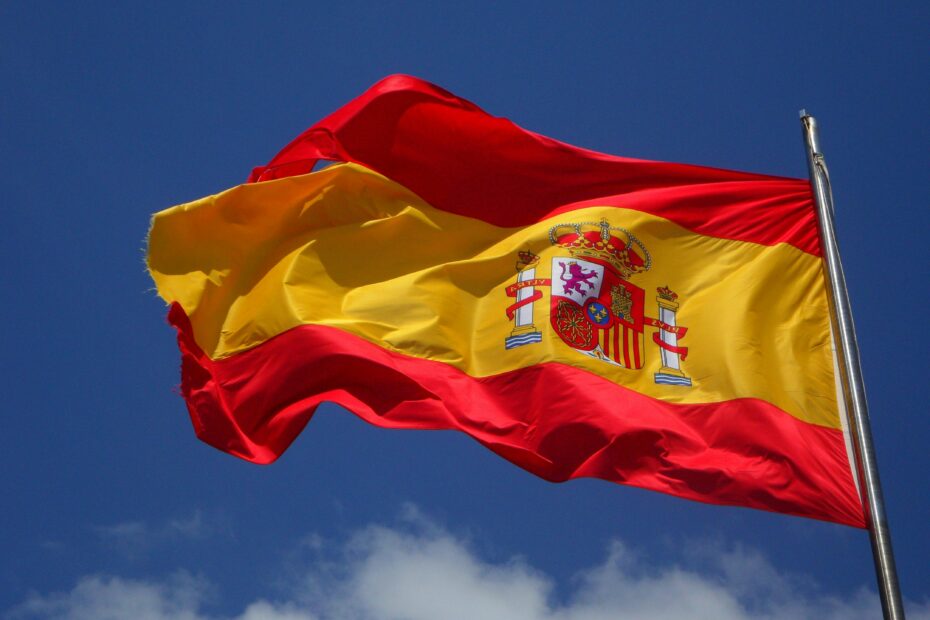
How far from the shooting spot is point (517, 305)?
1630cm

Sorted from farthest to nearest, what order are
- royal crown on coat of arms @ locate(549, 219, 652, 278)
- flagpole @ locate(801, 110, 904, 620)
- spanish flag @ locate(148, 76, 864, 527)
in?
royal crown on coat of arms @ locate(549, 219, 652, 278), spanish flag @ locate(148, 76, 864, 527), flagpole @ locate(801, 110, 904, 620)

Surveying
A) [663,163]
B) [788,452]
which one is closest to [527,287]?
[663,163]

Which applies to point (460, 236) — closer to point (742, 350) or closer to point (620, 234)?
point (620, 234)

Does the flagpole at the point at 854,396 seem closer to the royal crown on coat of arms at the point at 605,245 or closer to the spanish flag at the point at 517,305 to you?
the spanish flag at the point at 517,305

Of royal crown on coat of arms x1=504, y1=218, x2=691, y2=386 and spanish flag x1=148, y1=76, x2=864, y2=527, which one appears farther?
royal crown on coat of arms x1=504, y1=218, x2=691, y2=386

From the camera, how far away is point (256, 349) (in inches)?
641

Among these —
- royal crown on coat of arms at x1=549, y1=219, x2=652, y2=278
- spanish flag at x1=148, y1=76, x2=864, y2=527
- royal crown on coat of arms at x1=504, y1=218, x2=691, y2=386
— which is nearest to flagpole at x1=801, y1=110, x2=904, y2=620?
spanish flag at x1=148, y1=76, x2=864, y2=527

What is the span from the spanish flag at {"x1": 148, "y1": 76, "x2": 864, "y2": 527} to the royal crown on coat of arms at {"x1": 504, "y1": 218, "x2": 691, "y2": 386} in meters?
0.03

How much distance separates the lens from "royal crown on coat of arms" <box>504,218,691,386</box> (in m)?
15.6

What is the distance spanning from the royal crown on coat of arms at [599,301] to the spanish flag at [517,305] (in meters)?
0.03

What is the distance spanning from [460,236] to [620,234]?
202cm

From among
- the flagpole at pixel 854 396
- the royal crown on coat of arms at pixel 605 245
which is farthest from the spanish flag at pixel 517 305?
the flagpole at pixel 854 396

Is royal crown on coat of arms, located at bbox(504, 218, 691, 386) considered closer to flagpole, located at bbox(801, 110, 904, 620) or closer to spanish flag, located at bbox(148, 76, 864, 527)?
spanish flag, located at bbox(148, 76, 864, 527)

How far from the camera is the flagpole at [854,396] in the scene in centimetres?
1200
